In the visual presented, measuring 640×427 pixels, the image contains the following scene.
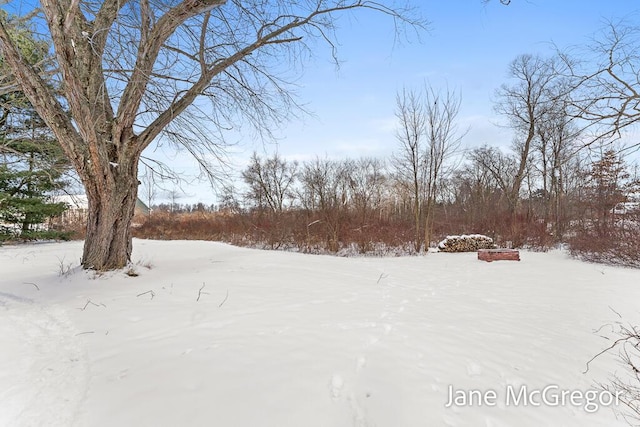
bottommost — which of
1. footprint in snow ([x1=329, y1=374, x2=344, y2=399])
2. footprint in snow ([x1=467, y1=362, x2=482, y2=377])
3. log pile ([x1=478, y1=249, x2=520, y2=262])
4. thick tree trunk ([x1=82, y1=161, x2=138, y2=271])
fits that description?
footprint in snow ([x1=467, y1=362, x2=482, y2=377])

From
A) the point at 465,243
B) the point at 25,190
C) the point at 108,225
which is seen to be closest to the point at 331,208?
the point at 465,243

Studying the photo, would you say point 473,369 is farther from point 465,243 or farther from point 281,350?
point 465,243

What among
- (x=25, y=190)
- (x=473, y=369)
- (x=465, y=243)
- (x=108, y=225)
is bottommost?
(x=473, y=369)

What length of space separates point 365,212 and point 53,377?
11.0m

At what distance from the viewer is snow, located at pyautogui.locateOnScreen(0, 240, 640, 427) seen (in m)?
1.66

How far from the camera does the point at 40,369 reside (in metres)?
2.08

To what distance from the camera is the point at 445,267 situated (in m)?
7.74

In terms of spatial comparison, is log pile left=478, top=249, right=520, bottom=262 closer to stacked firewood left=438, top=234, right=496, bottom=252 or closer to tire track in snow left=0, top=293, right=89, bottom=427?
stacked firewood left=438, top=234, right=496, bottom=252

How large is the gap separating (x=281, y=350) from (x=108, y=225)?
3.86 meters

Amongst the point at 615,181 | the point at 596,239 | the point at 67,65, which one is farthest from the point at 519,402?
the point at 615,181

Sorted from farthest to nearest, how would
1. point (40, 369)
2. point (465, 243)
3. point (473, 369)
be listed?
point (465, 243) < point (473, 369) < point (40, 369)

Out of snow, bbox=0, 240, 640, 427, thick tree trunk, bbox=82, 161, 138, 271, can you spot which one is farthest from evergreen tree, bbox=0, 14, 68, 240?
snow, bbox=0, 240, 640, 427

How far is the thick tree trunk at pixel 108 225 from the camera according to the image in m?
4.56

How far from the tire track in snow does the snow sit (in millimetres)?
11
